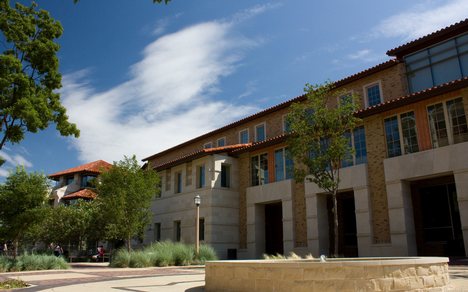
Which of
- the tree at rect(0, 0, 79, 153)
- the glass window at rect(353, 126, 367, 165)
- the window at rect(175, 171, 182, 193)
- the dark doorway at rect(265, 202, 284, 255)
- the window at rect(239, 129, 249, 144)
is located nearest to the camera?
the tree at rect(0, 0, 79, 153)

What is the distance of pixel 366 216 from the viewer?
840 inches

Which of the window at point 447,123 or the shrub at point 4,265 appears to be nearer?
the shrub at point 4,265

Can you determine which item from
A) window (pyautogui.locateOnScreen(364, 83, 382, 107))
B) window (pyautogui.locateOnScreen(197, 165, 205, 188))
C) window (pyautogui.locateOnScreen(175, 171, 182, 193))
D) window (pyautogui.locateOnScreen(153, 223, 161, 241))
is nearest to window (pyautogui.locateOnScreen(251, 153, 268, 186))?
window (pyautogui.locateOnScreen(197, 165, 205, 188))

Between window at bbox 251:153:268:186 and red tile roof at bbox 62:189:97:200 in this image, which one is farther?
red tile roof at bbox 62:189:97:200

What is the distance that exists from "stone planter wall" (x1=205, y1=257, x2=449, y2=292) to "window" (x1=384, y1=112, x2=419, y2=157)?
40.1 ft

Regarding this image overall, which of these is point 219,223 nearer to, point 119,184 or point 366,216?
point 119,184

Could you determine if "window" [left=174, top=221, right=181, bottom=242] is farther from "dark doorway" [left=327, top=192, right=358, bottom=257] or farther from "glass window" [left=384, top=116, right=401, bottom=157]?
"glass window" [left=384, top=116, right=401, bottom=157]

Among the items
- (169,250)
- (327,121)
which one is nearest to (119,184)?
(169,250)

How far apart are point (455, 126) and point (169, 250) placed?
55.2ft

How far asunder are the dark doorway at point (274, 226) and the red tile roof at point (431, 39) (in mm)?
13327

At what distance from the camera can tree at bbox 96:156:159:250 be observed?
2630cm

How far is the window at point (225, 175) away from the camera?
30208mm

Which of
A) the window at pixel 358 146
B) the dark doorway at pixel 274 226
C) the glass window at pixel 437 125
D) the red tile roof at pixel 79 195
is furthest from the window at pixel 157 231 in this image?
the glass window at pixel 437 125

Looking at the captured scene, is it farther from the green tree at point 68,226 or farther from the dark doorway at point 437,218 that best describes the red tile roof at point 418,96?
the green tree at point 68,226
